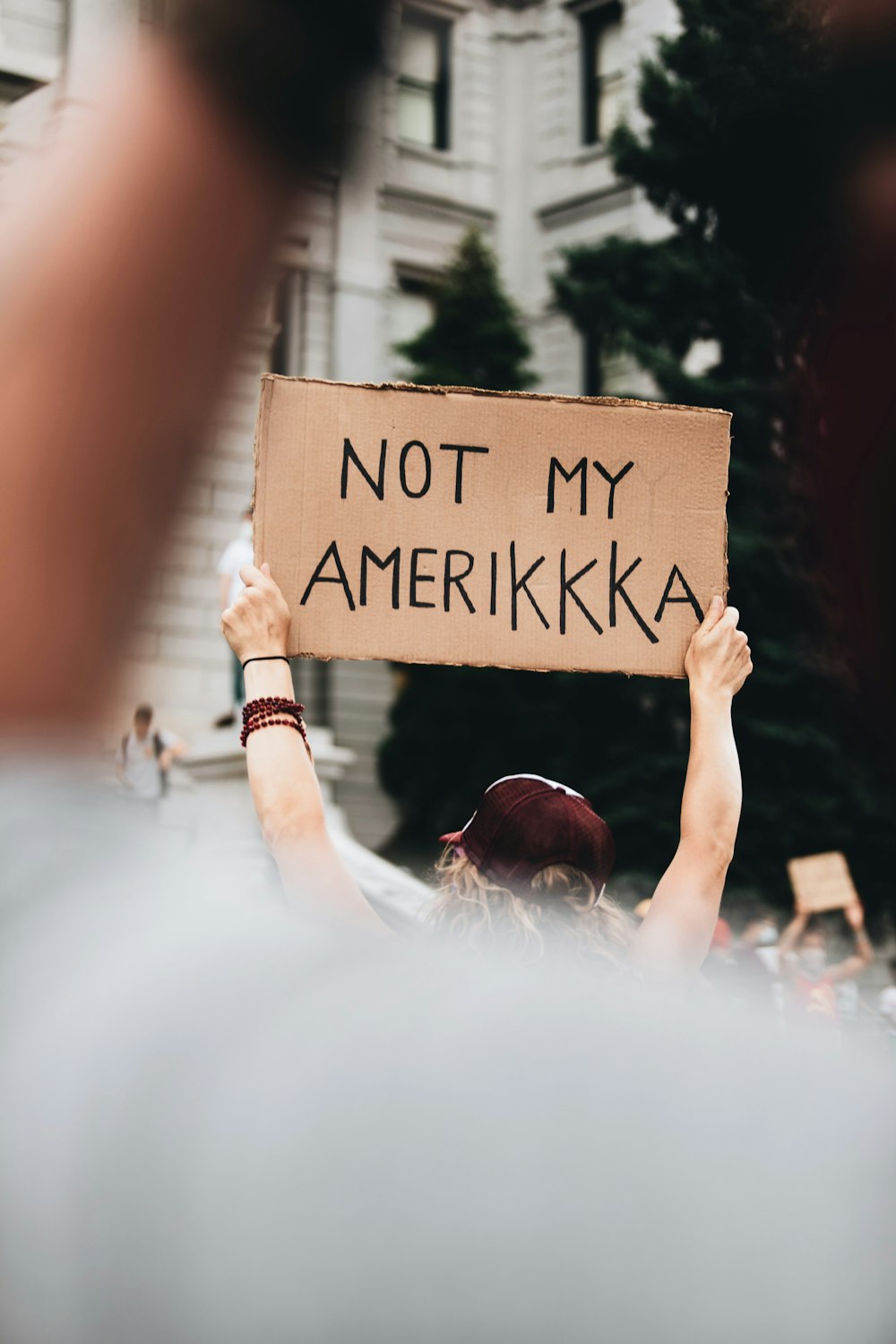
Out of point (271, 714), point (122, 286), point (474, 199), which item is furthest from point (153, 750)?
point (474, 199)

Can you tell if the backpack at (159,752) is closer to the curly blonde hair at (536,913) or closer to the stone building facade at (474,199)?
the stone building facade at (474,199)

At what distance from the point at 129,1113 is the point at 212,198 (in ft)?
1.80

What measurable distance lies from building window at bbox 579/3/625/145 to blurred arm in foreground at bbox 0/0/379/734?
57.9ft

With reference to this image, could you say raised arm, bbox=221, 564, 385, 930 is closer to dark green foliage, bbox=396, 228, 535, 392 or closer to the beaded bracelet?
the beaded bracelet

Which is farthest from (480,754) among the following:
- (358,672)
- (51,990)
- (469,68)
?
(51,990)

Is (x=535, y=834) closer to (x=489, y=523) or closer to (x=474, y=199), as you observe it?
(x=489, y=523)

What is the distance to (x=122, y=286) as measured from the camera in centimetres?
105

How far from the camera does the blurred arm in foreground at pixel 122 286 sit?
3.28 ft

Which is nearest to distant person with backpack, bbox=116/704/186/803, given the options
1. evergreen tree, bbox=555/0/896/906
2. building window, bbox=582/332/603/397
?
evergreen tree, bbox=555/0/896/906

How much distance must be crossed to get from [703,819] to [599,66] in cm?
1775

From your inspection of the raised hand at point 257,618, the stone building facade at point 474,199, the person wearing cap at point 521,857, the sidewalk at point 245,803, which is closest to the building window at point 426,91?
the stone building facade at point 474,199

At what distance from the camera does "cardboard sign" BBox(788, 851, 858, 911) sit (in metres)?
9.15

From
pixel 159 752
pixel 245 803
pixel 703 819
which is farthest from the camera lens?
pixel 245 803

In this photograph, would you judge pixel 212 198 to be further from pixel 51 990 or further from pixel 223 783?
pixel 223 783
